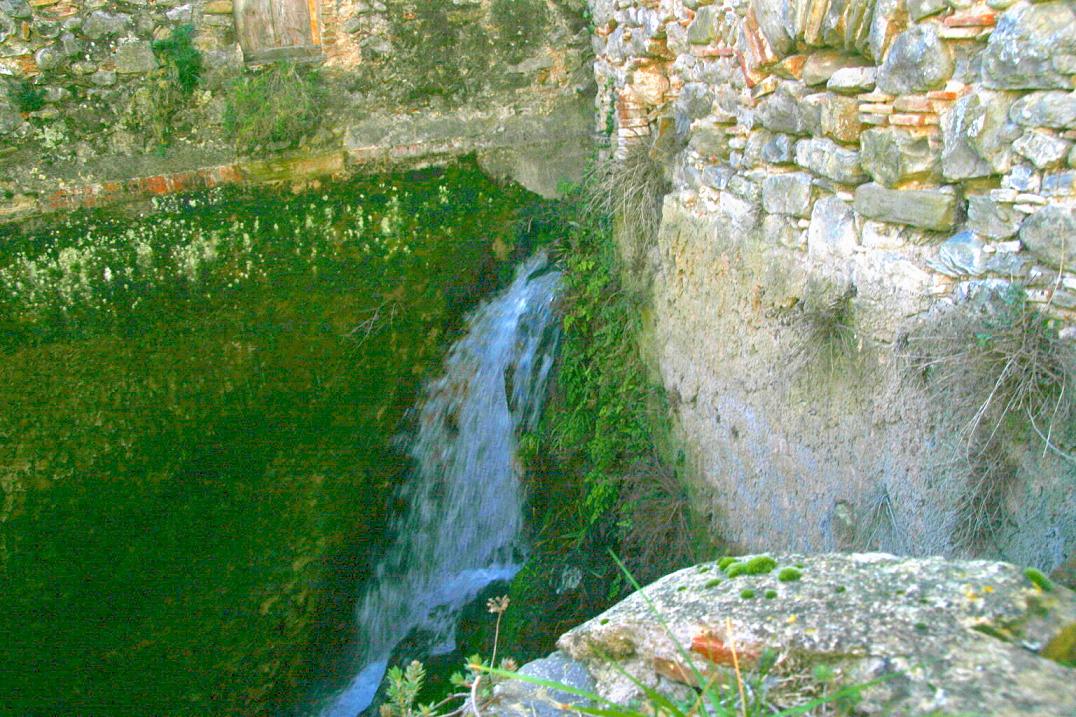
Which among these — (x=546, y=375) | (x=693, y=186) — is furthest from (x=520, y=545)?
(x=693, y=186)

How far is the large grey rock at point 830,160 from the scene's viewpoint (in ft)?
8.30

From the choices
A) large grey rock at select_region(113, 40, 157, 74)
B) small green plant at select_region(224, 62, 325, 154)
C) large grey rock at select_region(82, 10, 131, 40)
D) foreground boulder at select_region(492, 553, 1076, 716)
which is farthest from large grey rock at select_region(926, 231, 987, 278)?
large grey rock at select_region(82, 10, 131, 40)

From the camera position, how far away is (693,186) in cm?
368

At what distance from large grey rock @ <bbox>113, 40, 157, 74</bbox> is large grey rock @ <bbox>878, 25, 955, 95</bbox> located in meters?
5.01

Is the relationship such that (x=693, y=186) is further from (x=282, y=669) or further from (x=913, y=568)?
(x=282, y=669)

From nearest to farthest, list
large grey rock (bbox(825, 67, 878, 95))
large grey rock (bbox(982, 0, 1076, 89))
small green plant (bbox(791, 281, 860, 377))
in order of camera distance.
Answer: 1. large grey rock (bbox(982, 0, 1076, 89))
2. large grey rock (bbox(825, 67, 878, 95))
3. small green plant (bbox(791, 281, 860, 377))

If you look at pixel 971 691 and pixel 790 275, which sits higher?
pixel 790 275

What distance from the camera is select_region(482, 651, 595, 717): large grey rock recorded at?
1724 mm

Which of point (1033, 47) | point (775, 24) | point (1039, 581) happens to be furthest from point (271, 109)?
point (1039, 581)

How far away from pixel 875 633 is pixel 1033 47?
1332 mm

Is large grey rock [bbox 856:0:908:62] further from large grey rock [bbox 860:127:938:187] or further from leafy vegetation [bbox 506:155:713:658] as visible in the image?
leafy vegetation [bbox 506:155:713:658]

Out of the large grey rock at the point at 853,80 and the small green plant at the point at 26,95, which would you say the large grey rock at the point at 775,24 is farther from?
the small green plant at the point at 26,95

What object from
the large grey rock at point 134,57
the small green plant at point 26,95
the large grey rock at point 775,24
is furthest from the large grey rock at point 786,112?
the small green plant at point 26,95

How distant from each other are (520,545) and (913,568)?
3.78 m
